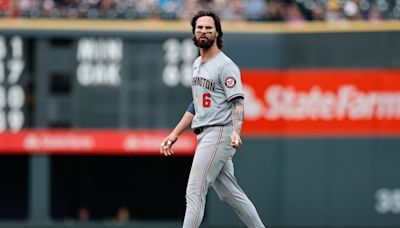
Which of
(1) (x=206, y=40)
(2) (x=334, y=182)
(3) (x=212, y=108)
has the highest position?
(1) (x=206, y=40)

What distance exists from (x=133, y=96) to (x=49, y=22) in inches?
72.7

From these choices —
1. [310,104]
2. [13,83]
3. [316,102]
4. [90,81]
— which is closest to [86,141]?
[90,81]

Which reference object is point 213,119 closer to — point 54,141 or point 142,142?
point 142,142

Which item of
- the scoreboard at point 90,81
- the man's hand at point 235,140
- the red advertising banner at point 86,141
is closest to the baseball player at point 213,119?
the man's hand at point 235,140

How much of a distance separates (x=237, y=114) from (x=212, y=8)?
10470 mm

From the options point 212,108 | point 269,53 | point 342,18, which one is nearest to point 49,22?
point 269,53

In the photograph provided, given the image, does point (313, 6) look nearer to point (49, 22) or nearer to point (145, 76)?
point (145, 76)

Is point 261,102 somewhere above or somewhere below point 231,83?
below

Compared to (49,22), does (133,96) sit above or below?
below

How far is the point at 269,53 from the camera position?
18547mm

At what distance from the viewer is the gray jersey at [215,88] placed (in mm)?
7996

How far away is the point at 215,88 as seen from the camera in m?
8.06

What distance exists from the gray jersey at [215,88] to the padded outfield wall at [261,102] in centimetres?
1001

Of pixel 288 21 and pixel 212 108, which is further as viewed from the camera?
pixel 288 21
